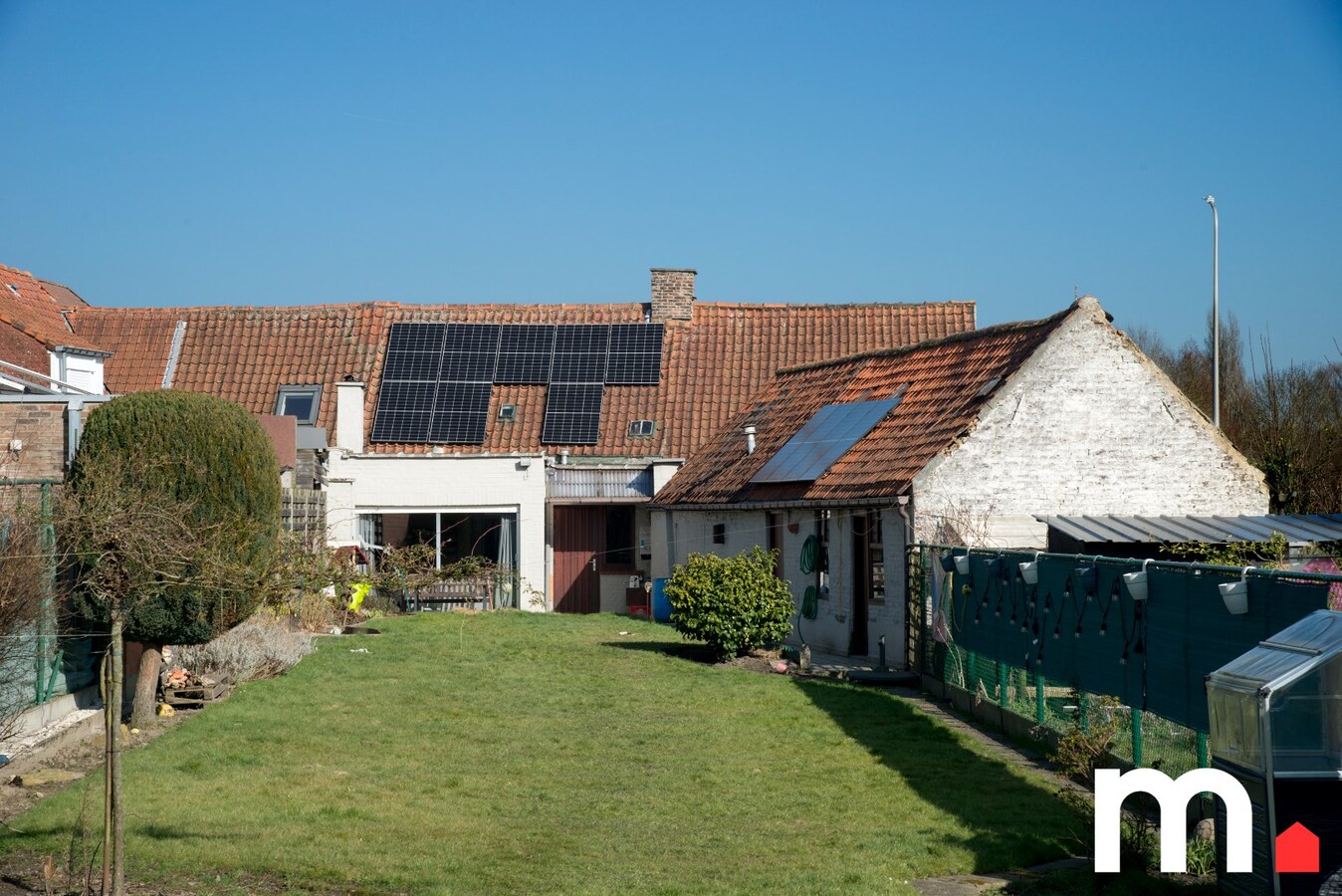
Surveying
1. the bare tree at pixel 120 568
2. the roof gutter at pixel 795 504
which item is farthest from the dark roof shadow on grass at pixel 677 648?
the bare tree at pixel 120 568

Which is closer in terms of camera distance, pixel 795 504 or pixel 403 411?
pixel 795 504

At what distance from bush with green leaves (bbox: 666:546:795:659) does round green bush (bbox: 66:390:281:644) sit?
25.1ft

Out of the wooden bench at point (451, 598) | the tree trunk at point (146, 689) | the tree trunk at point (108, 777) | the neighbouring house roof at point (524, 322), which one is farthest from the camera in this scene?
the neighbouring house roof at point (524, 322)

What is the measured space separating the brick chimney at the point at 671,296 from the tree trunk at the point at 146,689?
23.8 metres

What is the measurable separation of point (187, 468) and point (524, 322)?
932 inches

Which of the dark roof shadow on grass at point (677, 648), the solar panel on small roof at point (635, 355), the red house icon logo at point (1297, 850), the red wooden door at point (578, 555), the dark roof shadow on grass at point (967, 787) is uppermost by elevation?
the solar panel on small roof at point (635, 355)

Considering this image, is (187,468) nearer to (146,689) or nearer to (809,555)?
(146,689)

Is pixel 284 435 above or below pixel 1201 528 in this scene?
above

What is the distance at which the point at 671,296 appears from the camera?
37719 millimetres

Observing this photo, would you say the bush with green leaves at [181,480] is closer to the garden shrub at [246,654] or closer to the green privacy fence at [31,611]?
the green privacy fence at [31,611]

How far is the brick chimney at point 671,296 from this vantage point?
37688 millimetres

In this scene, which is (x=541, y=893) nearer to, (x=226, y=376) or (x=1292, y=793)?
(x=1292, y=793)

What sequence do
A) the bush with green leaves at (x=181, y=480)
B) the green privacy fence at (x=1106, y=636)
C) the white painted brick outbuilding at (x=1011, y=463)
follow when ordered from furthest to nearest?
the white painted brick outbuilding at (x=1011, y=463), the bush with green leaves at (x=181, y=480), the green privacy fence at (x=1106, y=636)

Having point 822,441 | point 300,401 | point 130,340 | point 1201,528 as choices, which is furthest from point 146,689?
point 130,340
